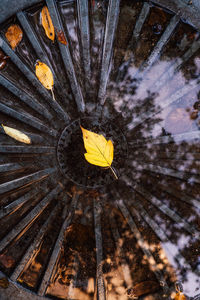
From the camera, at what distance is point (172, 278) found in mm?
3520

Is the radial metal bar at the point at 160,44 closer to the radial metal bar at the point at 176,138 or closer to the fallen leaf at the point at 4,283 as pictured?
the radial metal bar at the point at 176,138

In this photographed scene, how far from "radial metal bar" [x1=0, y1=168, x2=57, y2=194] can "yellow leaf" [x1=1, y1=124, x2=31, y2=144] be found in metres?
0.55

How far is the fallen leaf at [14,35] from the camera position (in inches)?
126

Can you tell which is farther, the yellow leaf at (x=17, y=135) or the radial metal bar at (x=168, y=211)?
the radial metal bar at (x=168, y=211)

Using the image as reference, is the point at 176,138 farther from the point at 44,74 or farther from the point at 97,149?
the point at 44,74

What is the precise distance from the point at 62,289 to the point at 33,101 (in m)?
3.12

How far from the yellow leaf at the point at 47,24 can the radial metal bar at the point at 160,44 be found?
1.52m

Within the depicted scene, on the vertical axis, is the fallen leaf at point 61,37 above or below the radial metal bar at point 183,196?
above

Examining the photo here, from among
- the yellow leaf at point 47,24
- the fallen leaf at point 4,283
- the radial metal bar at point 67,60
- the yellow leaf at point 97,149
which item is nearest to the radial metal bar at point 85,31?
the radial metal bar at point 67,60

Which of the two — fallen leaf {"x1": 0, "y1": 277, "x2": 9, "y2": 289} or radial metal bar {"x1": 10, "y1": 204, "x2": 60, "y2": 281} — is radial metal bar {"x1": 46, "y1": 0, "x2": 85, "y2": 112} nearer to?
radial metal bar {"x1": 10, "y1": 204, "x2": 60, "y2": 281}

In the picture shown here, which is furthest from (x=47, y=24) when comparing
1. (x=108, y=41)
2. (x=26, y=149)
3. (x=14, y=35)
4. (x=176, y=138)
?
(x=176, y=138)

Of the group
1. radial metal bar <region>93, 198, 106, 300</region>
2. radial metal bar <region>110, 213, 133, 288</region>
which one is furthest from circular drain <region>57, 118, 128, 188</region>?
radial metal bar <region>110, 213, 133, 288</region>

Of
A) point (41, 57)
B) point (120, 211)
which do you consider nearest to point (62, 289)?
point (120, 211)

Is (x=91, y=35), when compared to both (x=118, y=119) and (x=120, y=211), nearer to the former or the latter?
(x=118, y=119)
